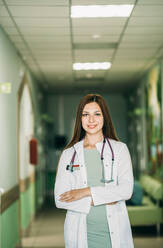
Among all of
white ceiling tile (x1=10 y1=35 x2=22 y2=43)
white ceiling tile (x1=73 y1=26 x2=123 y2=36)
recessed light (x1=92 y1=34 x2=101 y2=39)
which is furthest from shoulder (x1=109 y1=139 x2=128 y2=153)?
white ceiling tile (x1=10 y1=35 x2=22 y2=43)

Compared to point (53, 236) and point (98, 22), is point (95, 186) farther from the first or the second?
point (53, 236)

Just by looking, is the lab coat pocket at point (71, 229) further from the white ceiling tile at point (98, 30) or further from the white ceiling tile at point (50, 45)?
the white ceiling tile at point (50, 45)

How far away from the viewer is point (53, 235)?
302 inches

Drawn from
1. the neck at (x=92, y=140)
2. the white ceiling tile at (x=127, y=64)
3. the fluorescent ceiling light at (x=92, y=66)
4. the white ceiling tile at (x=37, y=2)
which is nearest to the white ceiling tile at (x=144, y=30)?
the white ceiling tile at (x=37, y=2)

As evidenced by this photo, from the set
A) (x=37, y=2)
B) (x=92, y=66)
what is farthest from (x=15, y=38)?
(x=92, y=66)

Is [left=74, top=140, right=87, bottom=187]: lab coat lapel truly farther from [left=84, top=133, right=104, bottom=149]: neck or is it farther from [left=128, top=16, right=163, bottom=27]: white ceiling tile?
[left=128, top=16, right=163, bottom=27]: white ceiling tile

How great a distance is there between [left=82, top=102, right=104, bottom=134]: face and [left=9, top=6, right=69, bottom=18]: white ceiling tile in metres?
2.26

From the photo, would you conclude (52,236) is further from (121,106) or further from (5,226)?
(121,106)

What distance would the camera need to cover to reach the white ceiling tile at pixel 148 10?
4797 millimetres

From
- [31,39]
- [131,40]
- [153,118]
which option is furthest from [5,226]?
[153,118]

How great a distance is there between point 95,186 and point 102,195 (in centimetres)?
9

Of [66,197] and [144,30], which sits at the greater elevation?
[144,30]

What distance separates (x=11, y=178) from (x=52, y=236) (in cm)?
194

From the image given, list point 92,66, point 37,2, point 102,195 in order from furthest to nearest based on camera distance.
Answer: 1. point 92,66
2. point 37,2
3. point 102,195
